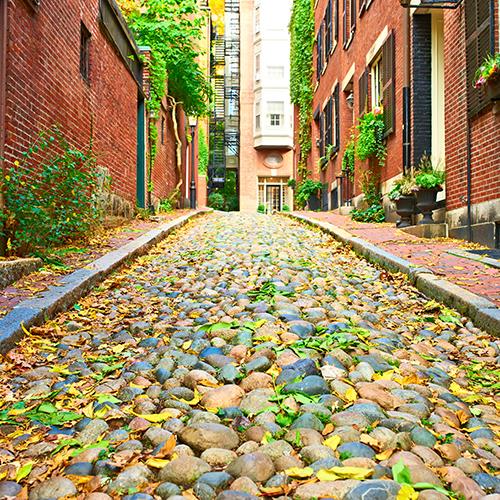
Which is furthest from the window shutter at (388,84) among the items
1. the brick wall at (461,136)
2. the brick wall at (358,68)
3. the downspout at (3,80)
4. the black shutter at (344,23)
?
the downspout at (3,80)

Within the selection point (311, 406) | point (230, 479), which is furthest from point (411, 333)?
point (230, 479)

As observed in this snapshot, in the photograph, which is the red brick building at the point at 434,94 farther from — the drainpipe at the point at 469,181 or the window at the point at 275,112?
the window at the point at 275,112

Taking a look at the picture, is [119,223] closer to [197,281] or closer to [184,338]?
[197,281]

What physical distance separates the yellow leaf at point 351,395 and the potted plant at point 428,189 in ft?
20.4

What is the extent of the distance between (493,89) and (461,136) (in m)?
1.26

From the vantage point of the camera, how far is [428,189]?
327 inches

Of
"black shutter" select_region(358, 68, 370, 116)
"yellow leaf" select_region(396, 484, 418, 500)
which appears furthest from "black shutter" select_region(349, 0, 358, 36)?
"yellow leaf" select_region(396, 484, 418, 500)

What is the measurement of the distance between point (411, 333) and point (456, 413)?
1.40m

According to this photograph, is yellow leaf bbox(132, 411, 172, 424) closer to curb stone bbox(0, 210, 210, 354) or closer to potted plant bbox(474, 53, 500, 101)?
curb stone bbox(0, 210, 210, 354)

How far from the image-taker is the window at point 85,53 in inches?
340

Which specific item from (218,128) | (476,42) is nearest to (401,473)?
(476,42)

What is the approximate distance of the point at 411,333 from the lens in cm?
382

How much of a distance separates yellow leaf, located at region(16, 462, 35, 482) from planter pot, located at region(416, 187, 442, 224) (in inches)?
287

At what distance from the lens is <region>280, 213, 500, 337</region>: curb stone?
379 cm
